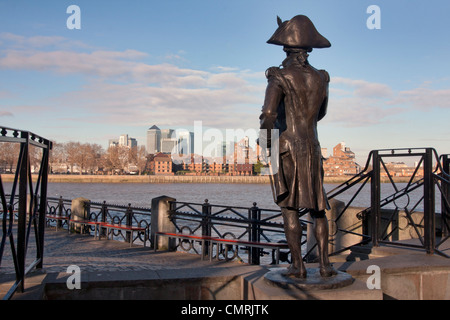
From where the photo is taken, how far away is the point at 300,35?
4.90 meters

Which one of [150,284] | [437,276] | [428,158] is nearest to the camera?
[150,284]

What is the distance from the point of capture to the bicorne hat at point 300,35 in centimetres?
490

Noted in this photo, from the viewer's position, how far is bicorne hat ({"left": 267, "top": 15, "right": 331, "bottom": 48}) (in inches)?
193

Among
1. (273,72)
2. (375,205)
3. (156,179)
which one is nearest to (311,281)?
(273,72)

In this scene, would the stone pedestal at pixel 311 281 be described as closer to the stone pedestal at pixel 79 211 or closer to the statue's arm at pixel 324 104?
the statue's arm at pixel 324 104

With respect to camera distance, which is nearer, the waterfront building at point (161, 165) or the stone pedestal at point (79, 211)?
the stone pedestal at point (79, 211)

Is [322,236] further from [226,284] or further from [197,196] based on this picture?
[197,196]

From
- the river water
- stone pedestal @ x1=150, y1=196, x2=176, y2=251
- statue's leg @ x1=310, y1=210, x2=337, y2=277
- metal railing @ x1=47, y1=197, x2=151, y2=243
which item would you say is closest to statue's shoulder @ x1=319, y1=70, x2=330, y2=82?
statue's leg @ x1=310, y1=210, x2=337, y2=277

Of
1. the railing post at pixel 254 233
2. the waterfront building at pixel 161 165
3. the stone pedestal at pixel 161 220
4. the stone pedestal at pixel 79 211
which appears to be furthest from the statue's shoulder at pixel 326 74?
the waterfront building at pixel 161 165

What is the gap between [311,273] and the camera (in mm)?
4828
